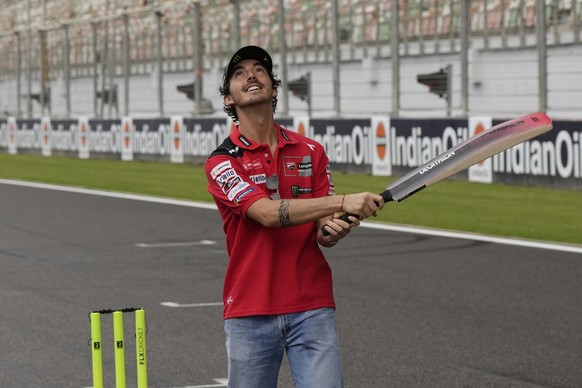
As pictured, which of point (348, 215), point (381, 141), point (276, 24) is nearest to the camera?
point (348, 215)

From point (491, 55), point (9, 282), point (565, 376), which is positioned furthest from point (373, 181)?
point (565, 376)

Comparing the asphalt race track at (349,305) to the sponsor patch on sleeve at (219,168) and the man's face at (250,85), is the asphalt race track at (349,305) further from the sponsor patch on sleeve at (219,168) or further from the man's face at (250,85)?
the man's face at (250,85)

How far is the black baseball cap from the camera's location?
5113 mm

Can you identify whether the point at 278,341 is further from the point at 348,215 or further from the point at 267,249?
the point at 348,215

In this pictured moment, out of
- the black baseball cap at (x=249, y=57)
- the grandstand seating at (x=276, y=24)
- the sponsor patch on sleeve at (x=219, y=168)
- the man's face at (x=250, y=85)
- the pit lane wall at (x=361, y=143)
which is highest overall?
the grandstand seating at (x=276, y=24)

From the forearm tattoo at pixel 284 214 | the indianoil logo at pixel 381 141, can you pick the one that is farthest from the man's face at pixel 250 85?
the indianoil logo at pixel 381 141

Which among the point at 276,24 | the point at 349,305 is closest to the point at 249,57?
the point at 349,305

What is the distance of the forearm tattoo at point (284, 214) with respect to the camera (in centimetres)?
502

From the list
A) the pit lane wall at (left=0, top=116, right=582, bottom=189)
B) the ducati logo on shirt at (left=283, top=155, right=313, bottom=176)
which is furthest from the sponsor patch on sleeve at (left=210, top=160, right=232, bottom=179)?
the pit lane wall at (left=0, top=116, right=582, bottom=189)

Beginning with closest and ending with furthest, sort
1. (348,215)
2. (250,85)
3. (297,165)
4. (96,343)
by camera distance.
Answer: (348,215) < (250,85) < (297,165) < (96,343)

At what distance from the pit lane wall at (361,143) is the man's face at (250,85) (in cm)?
1454

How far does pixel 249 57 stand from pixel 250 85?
11cm

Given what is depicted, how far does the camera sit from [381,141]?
24.0 meters

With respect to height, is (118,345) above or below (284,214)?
below
